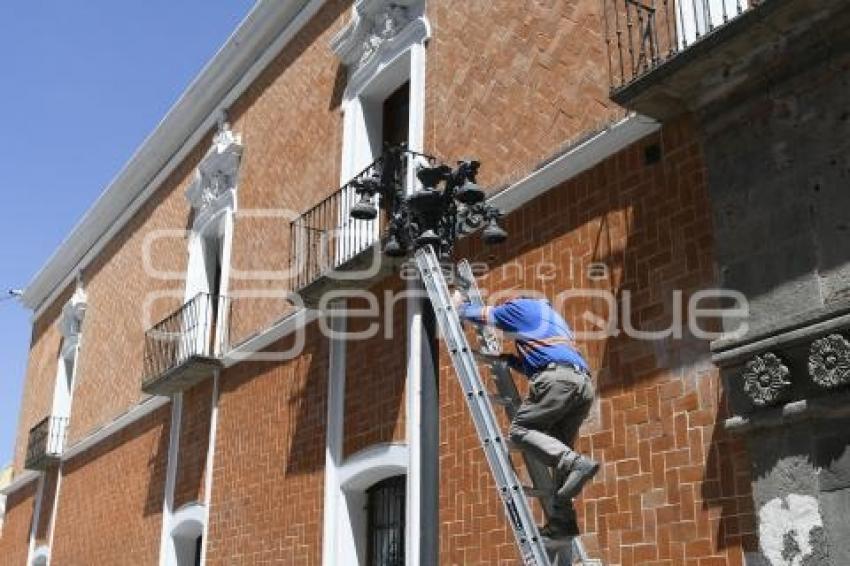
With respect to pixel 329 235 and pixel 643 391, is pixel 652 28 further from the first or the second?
pixel 329 235

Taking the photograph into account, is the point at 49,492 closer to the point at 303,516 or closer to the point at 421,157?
the point at 303,516

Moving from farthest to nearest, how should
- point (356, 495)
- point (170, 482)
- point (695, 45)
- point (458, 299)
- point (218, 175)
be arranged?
point (218, 175), point (170, 482), point (356, 495), point (695, 45), point (458, 299)

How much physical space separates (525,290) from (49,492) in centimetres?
1375

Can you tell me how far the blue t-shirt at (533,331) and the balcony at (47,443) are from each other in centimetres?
1449

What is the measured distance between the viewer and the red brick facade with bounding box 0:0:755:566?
6633mm

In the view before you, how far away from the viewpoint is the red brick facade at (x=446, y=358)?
21.8 ft

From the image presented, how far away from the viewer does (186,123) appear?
52.4ft

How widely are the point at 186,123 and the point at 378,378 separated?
7.69 metres

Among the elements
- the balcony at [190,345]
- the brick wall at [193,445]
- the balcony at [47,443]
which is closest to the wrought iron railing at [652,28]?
the balcony at [190,345]

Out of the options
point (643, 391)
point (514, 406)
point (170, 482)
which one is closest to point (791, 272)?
point (643, 391)

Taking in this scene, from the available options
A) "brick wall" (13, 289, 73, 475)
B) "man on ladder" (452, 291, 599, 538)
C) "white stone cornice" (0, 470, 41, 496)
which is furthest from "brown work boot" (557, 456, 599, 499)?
"brick wall" (13, 289, 73, 475)

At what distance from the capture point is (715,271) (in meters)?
6.53

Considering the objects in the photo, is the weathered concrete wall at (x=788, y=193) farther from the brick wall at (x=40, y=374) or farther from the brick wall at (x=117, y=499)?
the brick wall at (x=40, y=374)

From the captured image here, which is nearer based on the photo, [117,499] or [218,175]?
[218,175]
